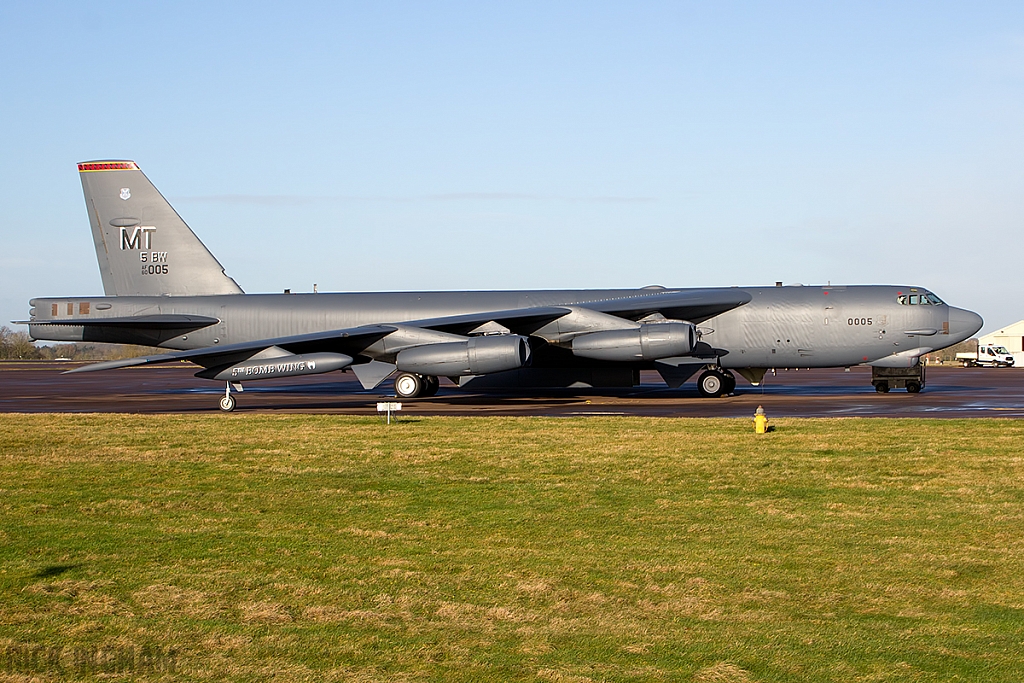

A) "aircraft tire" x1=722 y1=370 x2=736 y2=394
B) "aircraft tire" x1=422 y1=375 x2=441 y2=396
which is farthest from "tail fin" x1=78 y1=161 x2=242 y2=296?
"aircraft tire" x1=722 y1=370 x2=736 y2=394

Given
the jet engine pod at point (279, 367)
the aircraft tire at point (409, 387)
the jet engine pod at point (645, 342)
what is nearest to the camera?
the jet engine pod at point (279, 367)

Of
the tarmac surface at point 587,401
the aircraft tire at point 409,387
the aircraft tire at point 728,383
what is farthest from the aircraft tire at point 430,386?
the aircraft tire at point 728,383

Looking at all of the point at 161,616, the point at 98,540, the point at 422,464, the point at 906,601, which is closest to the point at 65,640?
the point at 161,616

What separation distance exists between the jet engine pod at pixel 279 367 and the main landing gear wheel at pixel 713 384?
10.1 meters

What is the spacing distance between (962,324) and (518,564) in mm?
23183

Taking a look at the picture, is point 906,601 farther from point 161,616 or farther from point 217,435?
point 217,435

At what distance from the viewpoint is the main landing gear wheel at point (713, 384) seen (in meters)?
27.5

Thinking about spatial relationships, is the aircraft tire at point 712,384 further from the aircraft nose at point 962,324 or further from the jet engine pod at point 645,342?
the aircraft nose at point 962,324

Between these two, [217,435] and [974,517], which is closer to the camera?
[974,517]

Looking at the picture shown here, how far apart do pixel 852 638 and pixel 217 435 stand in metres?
13.1

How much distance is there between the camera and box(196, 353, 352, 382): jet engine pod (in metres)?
24.3

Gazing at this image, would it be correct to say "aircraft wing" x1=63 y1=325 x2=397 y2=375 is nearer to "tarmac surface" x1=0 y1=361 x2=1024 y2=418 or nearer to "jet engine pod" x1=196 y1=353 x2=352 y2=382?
"jet engine pod" x1=196 y1=353 x2=352 y2=382

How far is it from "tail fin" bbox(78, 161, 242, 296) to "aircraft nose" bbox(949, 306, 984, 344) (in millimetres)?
21665

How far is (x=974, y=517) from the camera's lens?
9.21 metres
